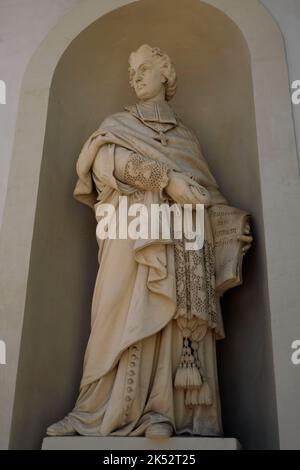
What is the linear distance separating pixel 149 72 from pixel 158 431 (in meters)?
2.41

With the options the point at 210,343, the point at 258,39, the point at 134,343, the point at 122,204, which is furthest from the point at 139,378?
the point at 258,39

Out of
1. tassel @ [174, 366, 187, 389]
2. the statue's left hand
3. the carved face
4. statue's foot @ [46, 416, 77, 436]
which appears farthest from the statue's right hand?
statue's foot @ [46, 416, 77, 436]

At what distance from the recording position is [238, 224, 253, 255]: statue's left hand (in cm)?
372

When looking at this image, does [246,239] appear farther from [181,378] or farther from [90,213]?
[90,213]

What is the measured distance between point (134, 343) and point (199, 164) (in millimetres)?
1348

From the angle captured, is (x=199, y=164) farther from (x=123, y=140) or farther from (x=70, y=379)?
(x=70, y=379)

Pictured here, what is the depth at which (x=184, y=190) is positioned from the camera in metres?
3.69

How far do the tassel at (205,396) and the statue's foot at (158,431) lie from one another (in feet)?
0.87

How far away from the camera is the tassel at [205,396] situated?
10.7 ft

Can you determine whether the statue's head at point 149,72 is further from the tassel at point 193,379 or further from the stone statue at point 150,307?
the tassel at point 193,379

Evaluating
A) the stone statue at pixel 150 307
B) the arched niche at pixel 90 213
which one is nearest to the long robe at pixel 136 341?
the stone statue at pixel 150 307

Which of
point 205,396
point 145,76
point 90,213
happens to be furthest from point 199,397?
point 145,76

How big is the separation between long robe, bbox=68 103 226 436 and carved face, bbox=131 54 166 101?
563mm

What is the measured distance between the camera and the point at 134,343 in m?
3.30
